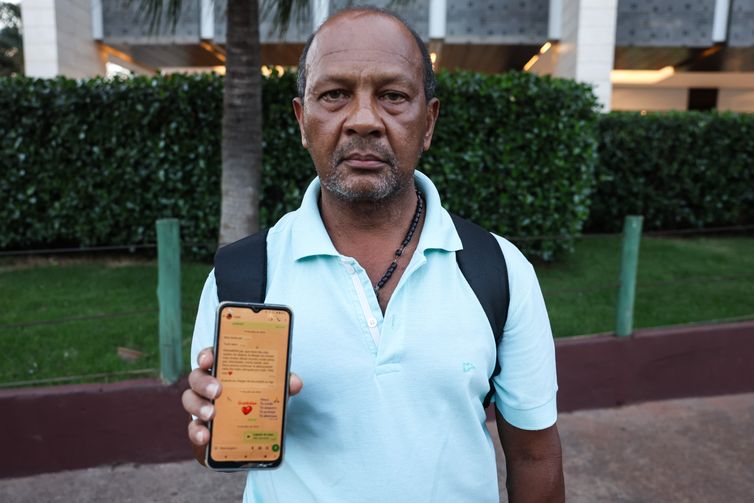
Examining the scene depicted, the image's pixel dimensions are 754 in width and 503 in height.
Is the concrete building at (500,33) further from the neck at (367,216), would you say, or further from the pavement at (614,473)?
the neck at (367,216)

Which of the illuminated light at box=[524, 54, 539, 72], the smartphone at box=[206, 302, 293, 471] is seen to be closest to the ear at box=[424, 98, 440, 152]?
the smartphone at box=[206, 302, 293, 471]

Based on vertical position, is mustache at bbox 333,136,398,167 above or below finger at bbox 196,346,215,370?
above

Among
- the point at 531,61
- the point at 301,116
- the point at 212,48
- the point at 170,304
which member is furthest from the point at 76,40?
the point at 301,116

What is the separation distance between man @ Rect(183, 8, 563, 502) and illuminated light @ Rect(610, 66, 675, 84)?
58.1 feet

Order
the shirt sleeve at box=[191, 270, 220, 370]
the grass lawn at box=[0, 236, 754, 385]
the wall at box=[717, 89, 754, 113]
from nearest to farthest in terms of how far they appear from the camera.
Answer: the shirt sleeve at box=[191, 270, 220, 370], the grass lawn at box=[0, 236, 754, 385], the wall at box=[717, 89, 754, 113]

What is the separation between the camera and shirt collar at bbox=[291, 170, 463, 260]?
57.7 inches

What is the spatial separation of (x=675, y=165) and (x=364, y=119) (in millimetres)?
8143

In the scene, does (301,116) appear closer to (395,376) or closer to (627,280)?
(395,376)

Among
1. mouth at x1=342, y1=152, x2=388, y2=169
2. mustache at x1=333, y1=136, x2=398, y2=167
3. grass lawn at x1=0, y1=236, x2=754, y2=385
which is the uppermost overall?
mustache at x1=333, y1=136, x2=398, y2=167

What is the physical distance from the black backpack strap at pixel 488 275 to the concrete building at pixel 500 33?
9758mm

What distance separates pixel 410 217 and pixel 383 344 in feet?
1.38

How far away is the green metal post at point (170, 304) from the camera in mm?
3961

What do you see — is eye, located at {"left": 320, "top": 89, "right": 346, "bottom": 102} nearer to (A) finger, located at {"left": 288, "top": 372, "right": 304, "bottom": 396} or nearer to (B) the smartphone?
(B) the smartphone

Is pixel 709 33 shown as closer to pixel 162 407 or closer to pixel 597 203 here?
pixel 597 203
